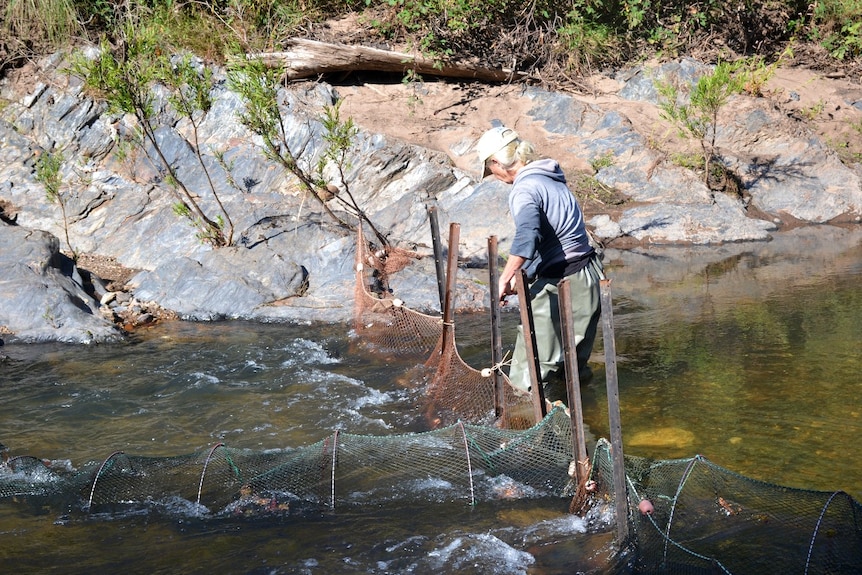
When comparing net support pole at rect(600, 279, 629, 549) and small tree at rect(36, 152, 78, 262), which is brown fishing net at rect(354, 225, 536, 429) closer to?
net support pole at rect(600, 279, 629, 549)

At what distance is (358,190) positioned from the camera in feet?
39.7

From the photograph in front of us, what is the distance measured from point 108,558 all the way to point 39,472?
4.08ft

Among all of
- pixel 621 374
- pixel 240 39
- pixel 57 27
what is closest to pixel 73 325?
pixel 621 374

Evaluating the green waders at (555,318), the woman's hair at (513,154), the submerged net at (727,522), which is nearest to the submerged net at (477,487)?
the submerged net at (727,522)

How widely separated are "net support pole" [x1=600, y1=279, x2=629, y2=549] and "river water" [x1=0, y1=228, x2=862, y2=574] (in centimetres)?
21

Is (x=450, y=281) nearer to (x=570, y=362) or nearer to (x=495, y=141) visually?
(x=495, y=141)

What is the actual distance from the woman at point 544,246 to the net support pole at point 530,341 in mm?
122

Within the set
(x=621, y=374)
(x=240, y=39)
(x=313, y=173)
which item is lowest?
A: (x=621, y=374)

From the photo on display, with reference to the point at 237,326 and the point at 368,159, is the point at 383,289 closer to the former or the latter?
the point at 237,326

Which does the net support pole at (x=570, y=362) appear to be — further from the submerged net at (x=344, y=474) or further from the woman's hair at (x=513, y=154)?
the woman's hair at (x=513, y=154)

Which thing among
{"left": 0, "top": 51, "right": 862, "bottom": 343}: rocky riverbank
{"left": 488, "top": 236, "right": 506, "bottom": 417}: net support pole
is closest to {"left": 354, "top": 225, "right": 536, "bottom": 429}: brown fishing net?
{"left": 488, "top": 236, "right": 506, "bottom": 417}: net support pole

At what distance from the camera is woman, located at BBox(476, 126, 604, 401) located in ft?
14.6

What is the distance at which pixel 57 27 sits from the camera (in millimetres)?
14141

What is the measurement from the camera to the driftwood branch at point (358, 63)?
540 inches
